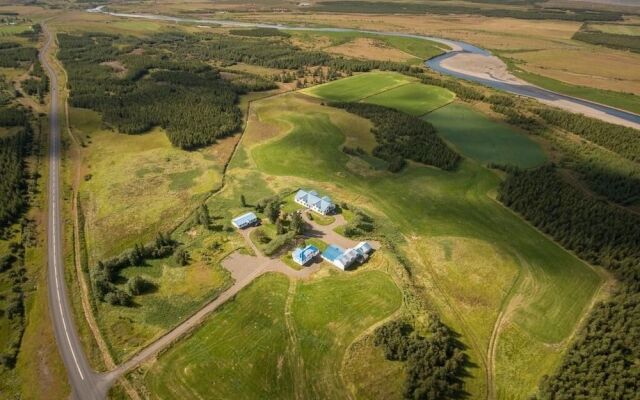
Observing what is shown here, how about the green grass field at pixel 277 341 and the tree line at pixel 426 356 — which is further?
the green grass field at pixel 277 341

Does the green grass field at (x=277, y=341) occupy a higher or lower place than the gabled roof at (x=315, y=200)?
lower

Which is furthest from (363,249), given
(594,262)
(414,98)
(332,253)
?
(414,98)

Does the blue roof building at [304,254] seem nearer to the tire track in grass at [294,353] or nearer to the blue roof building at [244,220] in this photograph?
the tire track in grass at [294,353]

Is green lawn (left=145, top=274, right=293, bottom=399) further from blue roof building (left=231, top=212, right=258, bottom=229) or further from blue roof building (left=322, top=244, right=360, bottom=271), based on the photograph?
blue roof building (left=231, top=212, right=258, bottom=229)

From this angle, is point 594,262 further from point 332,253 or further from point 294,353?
point 294,353

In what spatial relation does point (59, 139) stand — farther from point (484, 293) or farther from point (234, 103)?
point (484, 293)

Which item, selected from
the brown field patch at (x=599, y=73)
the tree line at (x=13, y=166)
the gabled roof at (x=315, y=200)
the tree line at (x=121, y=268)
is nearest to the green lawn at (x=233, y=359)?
the tree line at (x=121, y=268)

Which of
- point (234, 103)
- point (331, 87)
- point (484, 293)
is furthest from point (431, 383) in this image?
point (331, 87)

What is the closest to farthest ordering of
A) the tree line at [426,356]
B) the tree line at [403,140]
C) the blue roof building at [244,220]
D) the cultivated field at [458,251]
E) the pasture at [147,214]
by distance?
the tree line at [426,356] → the cultivated field at [458,251] → the pasture at [147,214] → the blue roof building at [244,220] → the tree line at [403,140]
